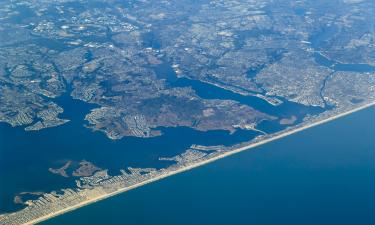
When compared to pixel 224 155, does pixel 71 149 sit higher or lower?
lower

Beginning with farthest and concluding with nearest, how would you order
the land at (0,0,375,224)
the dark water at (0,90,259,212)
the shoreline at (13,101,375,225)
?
the land at (0,0,375,224) < the dark water at (0,90,259,212) < the shoreline at (13,101,375,225)

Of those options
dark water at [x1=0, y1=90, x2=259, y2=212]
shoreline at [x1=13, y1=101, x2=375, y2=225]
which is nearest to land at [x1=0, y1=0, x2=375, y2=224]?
shoreline at [x1=13, y1=101, x2=375, y2=225]

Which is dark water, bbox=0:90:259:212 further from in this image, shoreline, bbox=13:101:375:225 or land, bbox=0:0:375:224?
shoreline, bbox=13:101:375:225

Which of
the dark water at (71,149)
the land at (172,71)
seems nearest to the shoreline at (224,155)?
the land at (172,71)

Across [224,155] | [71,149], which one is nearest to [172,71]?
[224,155]

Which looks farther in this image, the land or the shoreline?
the land

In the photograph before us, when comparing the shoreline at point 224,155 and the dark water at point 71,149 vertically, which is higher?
the shoreline at point 224,155

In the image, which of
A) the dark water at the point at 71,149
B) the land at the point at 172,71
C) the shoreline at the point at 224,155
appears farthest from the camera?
the land at the point at 172,71

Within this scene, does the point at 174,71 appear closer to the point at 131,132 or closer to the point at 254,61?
the point at 254,61

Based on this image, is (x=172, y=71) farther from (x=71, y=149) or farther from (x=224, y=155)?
(x=71, y=149)

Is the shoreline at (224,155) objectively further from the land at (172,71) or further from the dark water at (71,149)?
the dark water at (71,149)

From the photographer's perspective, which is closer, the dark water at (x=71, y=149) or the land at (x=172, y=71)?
the dark water at (x=71, y=149)
